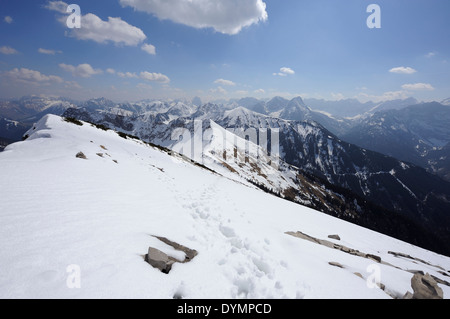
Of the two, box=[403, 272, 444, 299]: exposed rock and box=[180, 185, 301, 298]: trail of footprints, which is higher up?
box=[180, 185, 301, 298]: trail of footprints

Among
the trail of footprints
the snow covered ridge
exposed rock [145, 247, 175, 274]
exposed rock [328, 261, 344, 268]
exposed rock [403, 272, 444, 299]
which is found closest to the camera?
the snow covered ridge

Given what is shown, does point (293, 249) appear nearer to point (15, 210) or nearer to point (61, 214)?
point (61, 214)

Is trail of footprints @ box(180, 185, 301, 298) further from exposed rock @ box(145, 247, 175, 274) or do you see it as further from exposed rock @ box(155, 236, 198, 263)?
exposed rock @ box(145, 247, 175, 274)

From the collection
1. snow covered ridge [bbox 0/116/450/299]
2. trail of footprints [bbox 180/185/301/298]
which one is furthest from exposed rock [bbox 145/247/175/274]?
trail of footprints [bbox 180/185/301/298]

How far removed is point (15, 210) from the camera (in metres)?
7.21

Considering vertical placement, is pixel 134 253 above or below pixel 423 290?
above

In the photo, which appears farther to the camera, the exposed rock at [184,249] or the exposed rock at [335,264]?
the exposed rock at [335,264]

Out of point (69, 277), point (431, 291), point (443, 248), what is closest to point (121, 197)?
point (69, 277)

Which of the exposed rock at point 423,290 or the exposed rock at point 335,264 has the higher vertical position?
the exposed rock at point 335,264

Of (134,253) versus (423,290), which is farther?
(423,290)

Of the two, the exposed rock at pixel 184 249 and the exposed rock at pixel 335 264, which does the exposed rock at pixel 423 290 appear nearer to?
the exposed rock at pixel 335 264

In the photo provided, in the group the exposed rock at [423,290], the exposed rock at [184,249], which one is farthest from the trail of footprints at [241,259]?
the exposed rock at [423,290]

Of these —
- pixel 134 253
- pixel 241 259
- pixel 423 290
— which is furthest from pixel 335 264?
pixel 134 253

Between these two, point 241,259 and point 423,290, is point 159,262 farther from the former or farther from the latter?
point 423,290
